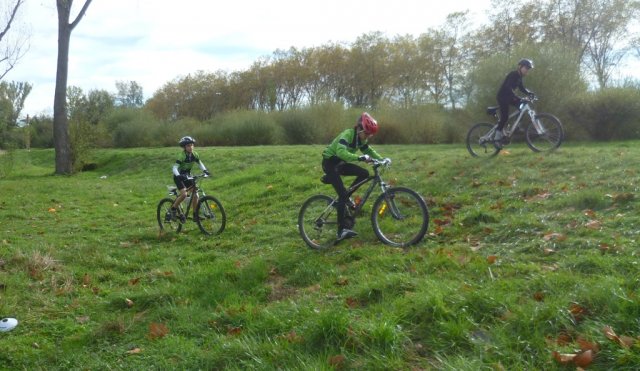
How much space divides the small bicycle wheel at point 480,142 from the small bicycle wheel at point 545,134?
0.78 metres

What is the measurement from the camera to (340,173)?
756 cm

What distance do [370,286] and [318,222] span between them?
8.56 ft

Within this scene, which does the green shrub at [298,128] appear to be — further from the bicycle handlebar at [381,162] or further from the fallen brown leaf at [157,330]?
the fallen brown leaf at [157,330]

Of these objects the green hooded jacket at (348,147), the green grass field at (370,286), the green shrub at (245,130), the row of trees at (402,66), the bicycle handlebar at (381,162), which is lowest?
the green grass field at (370,286)

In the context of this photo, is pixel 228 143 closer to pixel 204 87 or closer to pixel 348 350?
pixel 204 87

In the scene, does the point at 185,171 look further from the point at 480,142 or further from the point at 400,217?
the point at 480,142

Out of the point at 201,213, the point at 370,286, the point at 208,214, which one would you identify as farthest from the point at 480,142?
the point at 370,286

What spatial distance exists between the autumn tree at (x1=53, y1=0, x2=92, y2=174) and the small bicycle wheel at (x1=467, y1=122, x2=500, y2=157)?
18.1m

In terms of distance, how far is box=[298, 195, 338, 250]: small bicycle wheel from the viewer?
307 inches

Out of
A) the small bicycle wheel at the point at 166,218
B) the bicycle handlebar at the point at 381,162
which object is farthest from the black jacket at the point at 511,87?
the small bicycle wheel at the point at 166,218

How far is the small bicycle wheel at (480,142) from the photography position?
467 inches

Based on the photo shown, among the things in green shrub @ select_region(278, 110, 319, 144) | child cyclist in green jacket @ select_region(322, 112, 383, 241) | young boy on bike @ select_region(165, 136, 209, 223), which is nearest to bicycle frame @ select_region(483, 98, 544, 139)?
child cyclist in green jacket @ select_region(322, 112, 383, 241)

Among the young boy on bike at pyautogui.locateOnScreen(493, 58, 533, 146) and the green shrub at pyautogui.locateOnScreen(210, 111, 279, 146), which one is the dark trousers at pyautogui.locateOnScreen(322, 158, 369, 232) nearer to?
the young boy on bike at pyautogui.locateOnScreen(493, 58, 533, 146)

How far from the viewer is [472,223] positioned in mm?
7305
